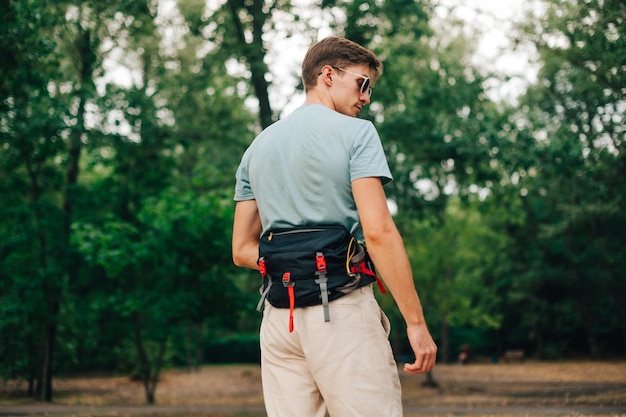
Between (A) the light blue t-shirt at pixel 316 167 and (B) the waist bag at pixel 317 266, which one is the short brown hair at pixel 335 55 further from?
(B) the waist bag at pixel 317 266

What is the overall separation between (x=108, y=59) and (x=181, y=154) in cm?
410

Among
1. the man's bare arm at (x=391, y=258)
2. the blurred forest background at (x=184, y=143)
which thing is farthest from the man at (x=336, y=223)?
the blurred forest background at (x=184, y=143)

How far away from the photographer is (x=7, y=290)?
16938mm

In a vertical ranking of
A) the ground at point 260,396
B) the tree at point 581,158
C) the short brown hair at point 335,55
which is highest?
the tree at point 581,158

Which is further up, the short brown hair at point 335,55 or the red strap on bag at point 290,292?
the short brown hair at point 335,55

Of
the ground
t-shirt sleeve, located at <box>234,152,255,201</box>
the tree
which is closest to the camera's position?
t-shirt sleeve, located at <box>234,152,255,201</box>

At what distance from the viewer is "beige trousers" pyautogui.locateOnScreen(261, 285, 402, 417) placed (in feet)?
7.47

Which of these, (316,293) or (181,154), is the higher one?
(181,154)

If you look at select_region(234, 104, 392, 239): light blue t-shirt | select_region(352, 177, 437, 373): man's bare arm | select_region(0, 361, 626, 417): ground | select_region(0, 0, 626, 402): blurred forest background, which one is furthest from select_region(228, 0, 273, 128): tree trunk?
select_region(352, 177, 437, 373): man's bare arm

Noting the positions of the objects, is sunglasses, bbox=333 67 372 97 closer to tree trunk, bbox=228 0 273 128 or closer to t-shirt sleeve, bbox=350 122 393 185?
t-shirt sleeve, bbox=350 122 393 185

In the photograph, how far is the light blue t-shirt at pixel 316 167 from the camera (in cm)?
238

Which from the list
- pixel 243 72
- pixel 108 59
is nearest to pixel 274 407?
pixel 243 72

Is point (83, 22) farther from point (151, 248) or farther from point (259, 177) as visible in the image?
point (259, 177)

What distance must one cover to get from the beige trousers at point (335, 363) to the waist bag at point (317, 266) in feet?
0.13
